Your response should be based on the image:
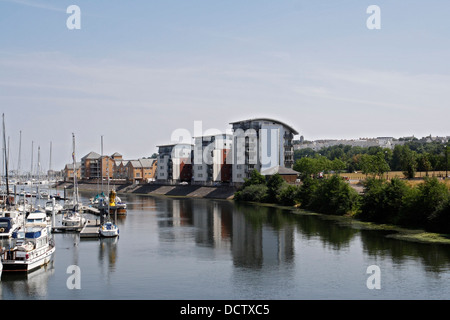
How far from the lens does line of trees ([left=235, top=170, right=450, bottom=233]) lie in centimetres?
4909

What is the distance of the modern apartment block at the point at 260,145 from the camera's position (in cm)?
10331

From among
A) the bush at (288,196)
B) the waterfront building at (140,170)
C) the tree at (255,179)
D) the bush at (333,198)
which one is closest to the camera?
the bush at (333,198)

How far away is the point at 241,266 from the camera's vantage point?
117ft

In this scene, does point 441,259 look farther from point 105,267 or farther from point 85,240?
point 85,240

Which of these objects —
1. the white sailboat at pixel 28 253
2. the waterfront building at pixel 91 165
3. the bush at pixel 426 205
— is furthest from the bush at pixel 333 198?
the waterfront building at pixel 91 165

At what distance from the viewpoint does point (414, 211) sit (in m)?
52.3

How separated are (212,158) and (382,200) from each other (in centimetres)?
6171

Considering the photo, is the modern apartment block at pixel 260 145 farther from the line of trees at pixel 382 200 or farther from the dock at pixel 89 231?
the dock at pixel 89 231

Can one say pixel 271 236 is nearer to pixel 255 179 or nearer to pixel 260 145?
pixel 255 179

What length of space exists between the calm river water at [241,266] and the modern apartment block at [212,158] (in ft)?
187

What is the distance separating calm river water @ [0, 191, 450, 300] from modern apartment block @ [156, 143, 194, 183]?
73351mm

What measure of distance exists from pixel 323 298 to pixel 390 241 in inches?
751

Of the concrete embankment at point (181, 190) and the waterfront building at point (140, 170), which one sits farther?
the waterfront building at point (140, 170)
